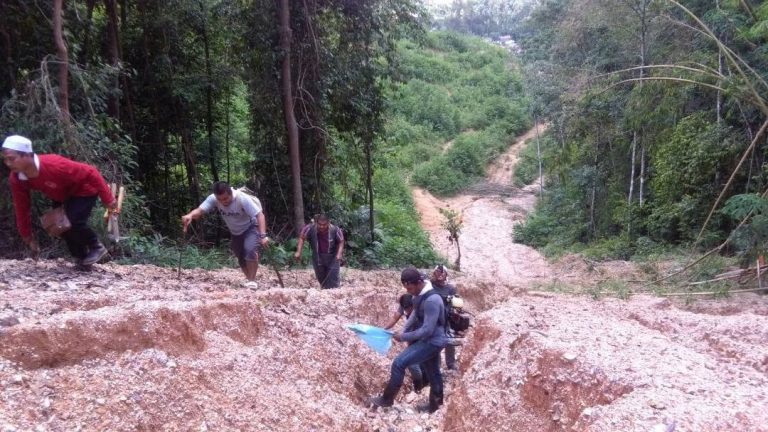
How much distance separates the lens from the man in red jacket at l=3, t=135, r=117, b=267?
17.1ft

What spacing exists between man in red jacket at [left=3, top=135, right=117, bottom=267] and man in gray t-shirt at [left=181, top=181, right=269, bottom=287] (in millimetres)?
1022

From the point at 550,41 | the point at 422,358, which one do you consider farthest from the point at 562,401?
the point at 550,41

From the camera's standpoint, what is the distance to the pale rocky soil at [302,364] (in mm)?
3650

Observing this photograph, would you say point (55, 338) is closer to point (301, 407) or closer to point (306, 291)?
point (301, 407)

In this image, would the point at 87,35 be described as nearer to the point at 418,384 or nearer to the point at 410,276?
the point at 410,276

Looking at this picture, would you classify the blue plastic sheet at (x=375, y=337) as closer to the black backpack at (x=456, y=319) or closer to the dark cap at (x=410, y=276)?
the black backpack at (x=456, y=319)

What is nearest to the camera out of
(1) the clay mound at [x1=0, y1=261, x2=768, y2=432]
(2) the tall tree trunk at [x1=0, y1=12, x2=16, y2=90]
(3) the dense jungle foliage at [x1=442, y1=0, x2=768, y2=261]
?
(1) the clay mound at [x1=0, y1=261, x2=768, y2=432]

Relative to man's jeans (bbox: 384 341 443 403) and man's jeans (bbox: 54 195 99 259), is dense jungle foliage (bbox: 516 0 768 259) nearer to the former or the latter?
man's jeans (bbox: 384 341 443 403)

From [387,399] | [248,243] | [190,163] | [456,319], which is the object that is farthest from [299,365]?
[190,163]

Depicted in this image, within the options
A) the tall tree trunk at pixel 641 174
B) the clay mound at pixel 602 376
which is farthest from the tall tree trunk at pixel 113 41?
the tall tree trunk at pixel 641 174

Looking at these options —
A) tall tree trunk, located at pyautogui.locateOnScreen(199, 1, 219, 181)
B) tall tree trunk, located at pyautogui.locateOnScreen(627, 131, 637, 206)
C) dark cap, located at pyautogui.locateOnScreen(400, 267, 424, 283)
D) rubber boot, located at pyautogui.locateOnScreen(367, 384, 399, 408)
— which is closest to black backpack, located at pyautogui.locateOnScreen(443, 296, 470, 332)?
dark cap, located at pyautogui.locateOnScreen(400, 267, 424, 283)

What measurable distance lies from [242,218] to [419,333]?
2552 millimetres

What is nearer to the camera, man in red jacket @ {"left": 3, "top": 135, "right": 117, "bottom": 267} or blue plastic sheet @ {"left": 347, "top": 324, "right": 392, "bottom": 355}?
man in red jacket @ {"left": 3, "top": 135, "right": 117, "bottom": 267}

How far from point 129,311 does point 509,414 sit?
289cm
